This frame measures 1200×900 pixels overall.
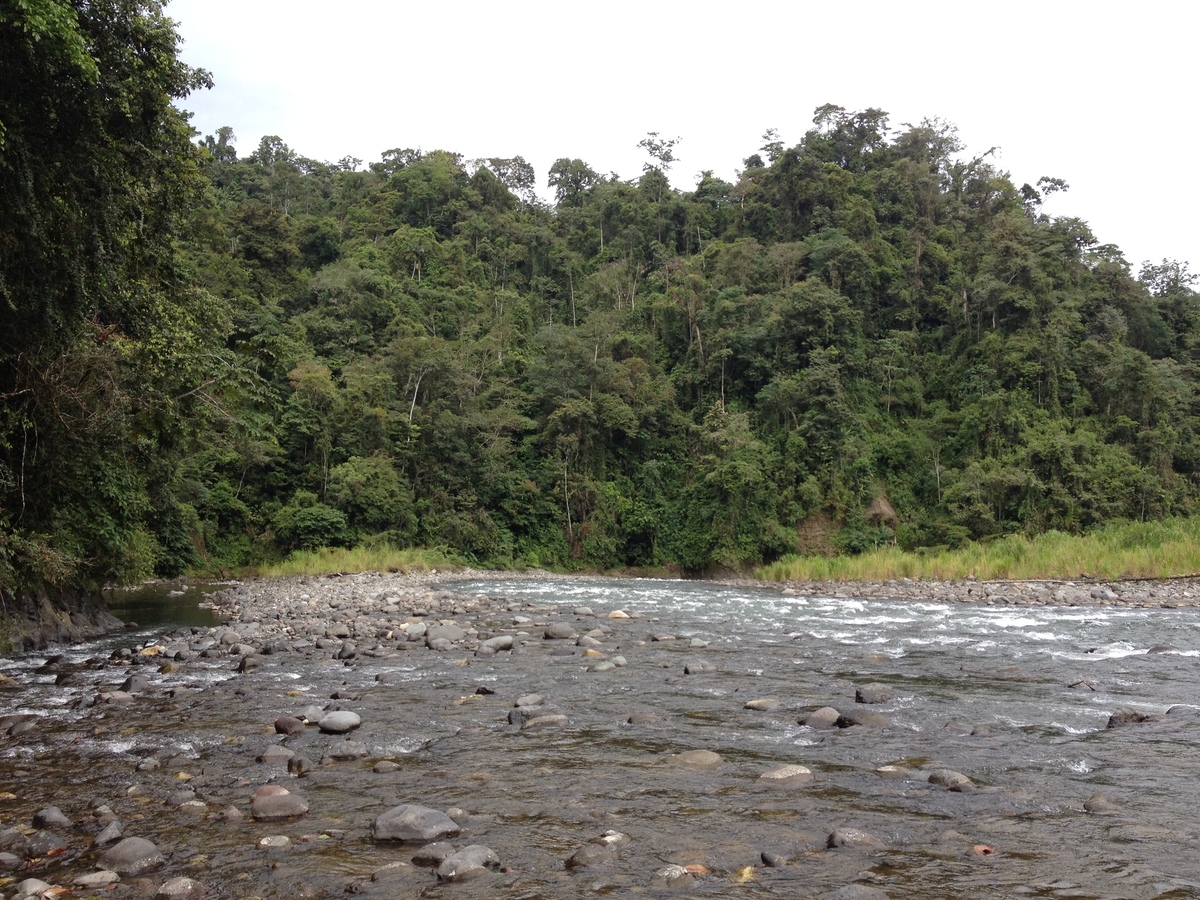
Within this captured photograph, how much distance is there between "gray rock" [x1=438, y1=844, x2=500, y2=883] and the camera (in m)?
3.50

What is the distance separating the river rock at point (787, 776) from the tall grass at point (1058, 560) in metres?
19.6

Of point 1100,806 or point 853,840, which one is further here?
point 1100,806

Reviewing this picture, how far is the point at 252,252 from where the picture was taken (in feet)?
149

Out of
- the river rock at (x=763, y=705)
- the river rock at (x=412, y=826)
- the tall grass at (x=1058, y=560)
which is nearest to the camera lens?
the river rock at (x=412, y=826)

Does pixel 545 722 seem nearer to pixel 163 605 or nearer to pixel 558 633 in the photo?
pixel 558 633

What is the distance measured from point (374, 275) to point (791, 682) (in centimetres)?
4261

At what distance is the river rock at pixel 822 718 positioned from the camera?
6.16 metres

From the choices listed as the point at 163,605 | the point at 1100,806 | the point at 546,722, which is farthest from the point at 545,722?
the point at 163,605

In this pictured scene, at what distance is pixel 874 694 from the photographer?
7.07 meters

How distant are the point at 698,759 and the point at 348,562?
81.1 feet

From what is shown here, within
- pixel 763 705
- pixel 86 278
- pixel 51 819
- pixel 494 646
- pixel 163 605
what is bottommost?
pixel 163 605

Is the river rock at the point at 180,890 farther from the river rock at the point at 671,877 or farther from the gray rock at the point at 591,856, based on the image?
the river rock at the point at 671,877

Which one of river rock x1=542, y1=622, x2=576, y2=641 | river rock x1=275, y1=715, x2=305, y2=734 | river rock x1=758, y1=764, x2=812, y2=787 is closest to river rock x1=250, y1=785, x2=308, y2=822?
river rock x1=275, y1=715, x2=305, y2=734

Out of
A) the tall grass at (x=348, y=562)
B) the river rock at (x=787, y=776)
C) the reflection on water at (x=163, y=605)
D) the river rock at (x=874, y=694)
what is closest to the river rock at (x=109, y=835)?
the river rock at (x=787, y=776)
